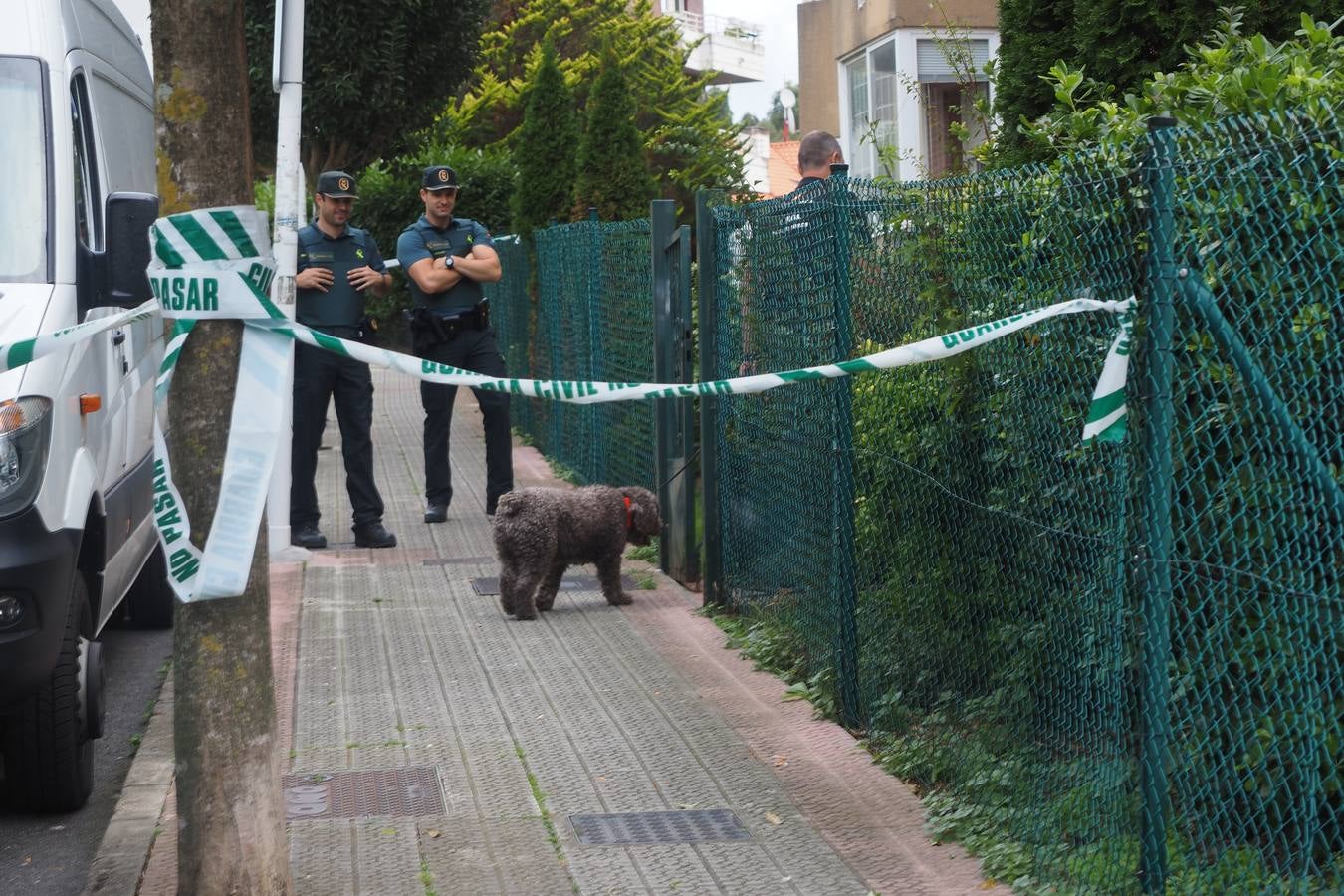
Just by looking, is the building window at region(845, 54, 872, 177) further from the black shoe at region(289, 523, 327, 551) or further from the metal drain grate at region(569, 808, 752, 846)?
the metal drain grate at region(569, 808, 752, 846)

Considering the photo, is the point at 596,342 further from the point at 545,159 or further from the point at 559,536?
the point at 545,159

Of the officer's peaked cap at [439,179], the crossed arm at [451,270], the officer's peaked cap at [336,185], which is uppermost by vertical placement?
the officer's peaked cap at [439,179]

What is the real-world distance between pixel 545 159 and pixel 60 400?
11.2 metres

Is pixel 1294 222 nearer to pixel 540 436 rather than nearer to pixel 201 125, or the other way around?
pixel 201 125

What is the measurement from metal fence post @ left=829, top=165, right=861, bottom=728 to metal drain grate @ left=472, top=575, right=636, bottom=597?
8.82 feet

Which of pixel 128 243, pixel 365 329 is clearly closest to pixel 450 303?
pixel 365 329

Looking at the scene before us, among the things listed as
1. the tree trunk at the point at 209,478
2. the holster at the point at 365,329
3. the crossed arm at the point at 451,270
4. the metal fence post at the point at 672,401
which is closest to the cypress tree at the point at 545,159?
the crossed arm at the point at 451,270

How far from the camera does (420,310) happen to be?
10.1 meters

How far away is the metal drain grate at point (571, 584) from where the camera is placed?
858 cm

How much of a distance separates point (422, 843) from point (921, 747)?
1680 millimetres

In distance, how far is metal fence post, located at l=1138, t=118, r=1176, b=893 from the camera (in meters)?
3.63

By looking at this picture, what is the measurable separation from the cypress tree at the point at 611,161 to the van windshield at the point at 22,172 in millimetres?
8120

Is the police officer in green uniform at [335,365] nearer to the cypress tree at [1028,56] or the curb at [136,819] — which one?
the curb at [136,819]

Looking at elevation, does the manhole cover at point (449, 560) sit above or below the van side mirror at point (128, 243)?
below
